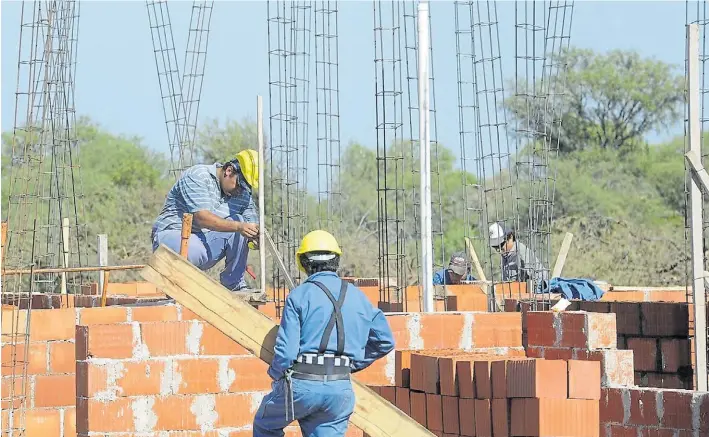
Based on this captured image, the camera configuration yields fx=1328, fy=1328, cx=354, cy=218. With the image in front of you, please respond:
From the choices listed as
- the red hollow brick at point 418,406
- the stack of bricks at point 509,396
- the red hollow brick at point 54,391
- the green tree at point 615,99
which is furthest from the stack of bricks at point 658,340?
the green tree at point 615,99

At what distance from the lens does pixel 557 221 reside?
30.3 meters

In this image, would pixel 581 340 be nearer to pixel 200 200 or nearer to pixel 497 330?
Result: pixel 497 330

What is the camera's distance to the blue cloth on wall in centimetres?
1016

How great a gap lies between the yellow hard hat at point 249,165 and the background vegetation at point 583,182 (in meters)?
14.4

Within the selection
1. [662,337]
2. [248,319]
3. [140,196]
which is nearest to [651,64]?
[140,196]

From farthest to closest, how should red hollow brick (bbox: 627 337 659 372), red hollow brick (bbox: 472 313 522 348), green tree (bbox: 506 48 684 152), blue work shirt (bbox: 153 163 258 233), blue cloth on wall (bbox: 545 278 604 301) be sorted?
green tree (bbox: 506 48 684 152)
blue cloth on wall (bbox: 545 278 604 301)
blue work shirt (bbox: 153 163 258 233)
red hollow brick (bbox: 627 337 659 372)
red hollow brick (bbox: 472 313 522 348)

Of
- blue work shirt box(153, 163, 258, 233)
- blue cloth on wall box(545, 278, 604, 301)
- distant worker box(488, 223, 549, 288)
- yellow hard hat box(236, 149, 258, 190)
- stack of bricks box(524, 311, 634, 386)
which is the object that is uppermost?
yellow hard hat box(236, 149, 258, 190)

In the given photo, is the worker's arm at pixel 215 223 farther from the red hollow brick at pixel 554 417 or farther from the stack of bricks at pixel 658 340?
the red hollow brick at pixel 554 417

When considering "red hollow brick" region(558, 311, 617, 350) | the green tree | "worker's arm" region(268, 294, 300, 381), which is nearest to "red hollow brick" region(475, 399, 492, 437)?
"red hollow brick" region(558, 311, 617, 350)

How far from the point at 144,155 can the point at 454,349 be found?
33.8 meters

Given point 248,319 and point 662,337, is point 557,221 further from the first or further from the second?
point 248,319

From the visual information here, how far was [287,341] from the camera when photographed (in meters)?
6.05

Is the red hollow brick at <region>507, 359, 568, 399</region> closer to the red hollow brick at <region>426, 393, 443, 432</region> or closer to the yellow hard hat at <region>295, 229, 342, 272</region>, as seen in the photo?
the red hollow brick at <region>426, 393, 443, 432</region>

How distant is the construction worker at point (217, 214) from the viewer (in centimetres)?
973
